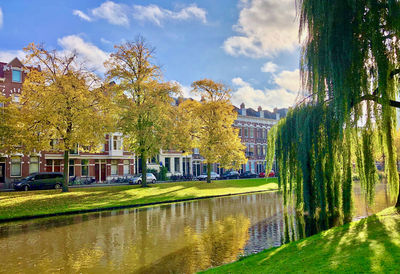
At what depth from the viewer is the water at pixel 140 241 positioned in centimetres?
899

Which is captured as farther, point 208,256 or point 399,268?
point 208,256

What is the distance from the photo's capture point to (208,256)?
9.52 meters

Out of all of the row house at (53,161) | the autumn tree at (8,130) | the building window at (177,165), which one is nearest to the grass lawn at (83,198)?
the autumn tree at (8,130)

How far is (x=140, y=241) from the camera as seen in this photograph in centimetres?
1172

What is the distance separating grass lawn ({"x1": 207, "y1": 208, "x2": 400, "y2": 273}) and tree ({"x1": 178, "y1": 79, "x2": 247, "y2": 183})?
87.2 feet

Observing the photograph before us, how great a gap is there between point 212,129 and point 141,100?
9825 millimetres

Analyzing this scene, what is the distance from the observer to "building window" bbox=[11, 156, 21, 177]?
122 feet

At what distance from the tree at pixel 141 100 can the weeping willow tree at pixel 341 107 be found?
16379 millimetres

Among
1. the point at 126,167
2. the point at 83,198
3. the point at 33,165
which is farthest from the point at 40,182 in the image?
the point at 126,167

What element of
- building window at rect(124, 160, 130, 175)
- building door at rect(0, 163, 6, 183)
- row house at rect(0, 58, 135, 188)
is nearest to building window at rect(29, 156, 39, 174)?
row house at rect(0, 58, 135, 188)

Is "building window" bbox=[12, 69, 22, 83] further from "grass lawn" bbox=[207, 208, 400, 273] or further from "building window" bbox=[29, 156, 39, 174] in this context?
"grass lawn" bbox=[207, 208, 400, 273]

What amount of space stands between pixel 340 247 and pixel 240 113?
185 ft

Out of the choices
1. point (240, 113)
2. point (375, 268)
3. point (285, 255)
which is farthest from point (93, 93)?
point (240, 113)

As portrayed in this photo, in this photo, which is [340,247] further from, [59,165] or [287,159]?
[59,165]
